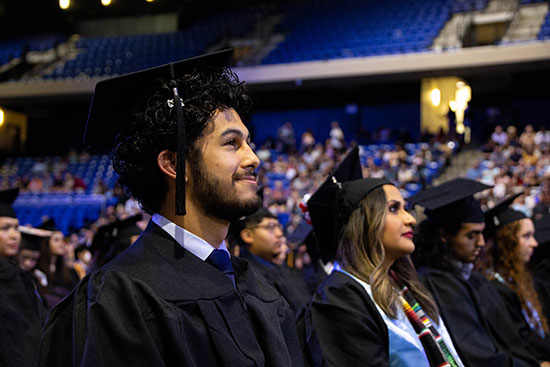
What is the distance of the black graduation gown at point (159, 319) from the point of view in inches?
58.9

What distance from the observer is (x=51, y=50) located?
23172 millimetres

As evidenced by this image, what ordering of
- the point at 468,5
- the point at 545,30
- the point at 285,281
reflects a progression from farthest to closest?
1. the point at 468,5
2. the point at 545,30
3. the point at 285,281

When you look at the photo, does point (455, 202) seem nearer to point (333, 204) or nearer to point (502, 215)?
point (502, 215)

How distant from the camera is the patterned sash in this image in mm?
2842

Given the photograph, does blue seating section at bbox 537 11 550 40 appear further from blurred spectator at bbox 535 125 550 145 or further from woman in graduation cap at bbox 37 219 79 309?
woman in graduation cap at bbox 37 219 79 309

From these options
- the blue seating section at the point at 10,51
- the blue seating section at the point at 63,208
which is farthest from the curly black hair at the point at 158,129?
the blue seating section at the point at 10,51

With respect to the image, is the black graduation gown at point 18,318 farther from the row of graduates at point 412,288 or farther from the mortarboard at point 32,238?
the mortarboard at point 32,238

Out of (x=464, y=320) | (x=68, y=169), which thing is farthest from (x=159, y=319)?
(x=68, y=169)

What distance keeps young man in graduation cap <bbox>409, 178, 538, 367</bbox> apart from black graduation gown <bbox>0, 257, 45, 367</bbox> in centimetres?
232

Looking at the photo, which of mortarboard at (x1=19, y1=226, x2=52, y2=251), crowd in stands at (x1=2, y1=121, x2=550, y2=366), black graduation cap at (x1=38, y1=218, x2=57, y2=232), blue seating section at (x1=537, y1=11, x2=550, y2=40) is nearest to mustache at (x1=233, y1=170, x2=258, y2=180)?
crowd in stands at (x1=2, y1=121, x2=550, y2=366)

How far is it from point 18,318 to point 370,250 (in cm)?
191

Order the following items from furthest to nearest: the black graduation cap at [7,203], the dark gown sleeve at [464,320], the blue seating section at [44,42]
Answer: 1. the blue seating section at [44,42]
2. the black graduation cap at [7,203]
3. the dark gown sleeve at [464,320]

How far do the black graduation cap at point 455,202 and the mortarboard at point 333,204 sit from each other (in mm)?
785

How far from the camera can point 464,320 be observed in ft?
11.5
